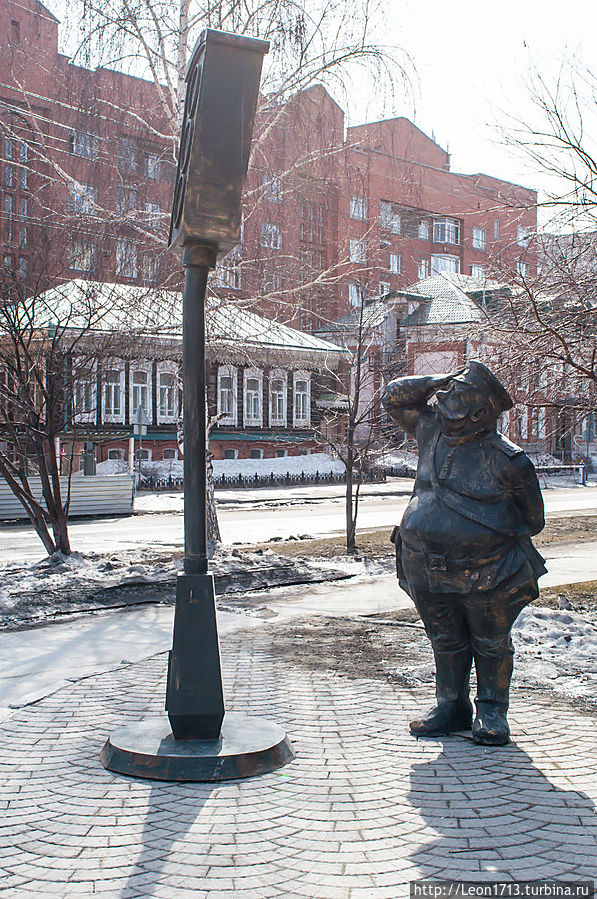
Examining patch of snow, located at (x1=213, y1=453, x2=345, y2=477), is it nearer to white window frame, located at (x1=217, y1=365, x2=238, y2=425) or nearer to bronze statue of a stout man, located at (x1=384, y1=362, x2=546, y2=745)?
white window frame, located at (x1=217, y1=365, x2=238, y2=425)

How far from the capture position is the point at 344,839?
344 centimetres

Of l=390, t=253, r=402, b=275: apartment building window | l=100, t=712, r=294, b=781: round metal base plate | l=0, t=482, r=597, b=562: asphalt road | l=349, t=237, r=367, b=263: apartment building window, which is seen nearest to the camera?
l=100, t=712, r=294, b=781: round metal base plate

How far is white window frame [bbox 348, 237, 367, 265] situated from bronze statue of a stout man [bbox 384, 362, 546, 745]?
9777 millimetres

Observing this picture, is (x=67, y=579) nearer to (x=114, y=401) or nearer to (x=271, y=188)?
(x=271, y=188)

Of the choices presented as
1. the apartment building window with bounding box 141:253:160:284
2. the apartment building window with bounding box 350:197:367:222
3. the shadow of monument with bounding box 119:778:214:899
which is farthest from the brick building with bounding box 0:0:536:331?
the shadow of monument with bounding box 119:778:214:899

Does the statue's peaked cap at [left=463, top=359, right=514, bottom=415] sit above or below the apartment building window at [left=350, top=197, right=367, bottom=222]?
below

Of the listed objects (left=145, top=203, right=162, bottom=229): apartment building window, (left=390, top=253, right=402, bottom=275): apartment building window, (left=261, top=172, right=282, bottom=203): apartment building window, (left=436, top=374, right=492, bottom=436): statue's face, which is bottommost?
(left=436, top=374, right=492, bottom=436): statue's face

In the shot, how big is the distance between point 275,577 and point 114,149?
7286 mm

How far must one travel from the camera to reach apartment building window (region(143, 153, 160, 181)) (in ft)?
44.6

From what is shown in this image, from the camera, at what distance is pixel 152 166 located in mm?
13430

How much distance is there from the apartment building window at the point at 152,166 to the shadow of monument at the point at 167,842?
11.2 metres

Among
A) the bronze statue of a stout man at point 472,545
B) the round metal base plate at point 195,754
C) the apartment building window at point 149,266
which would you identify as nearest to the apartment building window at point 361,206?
the apartment building window at point 149,266

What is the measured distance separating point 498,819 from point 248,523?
16816mm

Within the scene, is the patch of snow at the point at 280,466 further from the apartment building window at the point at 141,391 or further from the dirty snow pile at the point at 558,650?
the dirty snow pile at the point at 558,650
